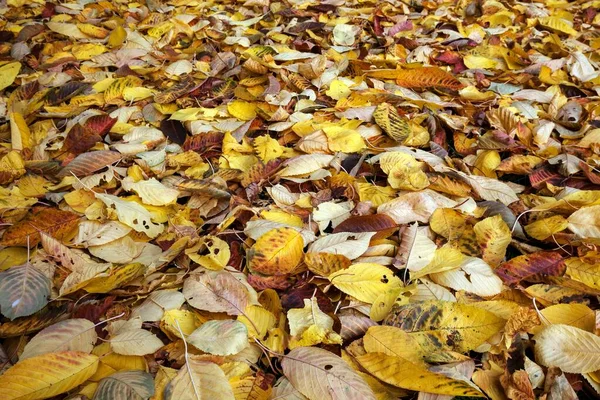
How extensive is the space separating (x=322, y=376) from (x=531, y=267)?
0.52 meters

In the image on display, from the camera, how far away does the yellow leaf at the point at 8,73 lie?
162 cm

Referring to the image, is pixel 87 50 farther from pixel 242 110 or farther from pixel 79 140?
pixel 242 110

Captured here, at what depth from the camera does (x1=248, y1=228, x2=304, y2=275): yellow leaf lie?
0.96 m

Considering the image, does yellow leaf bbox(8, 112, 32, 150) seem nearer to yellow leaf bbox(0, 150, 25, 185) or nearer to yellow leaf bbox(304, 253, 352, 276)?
yellow leaf bbox(0, 150, 25, 185)

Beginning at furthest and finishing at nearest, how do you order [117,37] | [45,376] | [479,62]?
[117,37] < [479,62] < [45,376]

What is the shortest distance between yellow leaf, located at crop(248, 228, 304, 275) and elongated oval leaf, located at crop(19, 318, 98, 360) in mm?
324

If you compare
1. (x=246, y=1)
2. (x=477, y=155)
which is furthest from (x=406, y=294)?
(x=246, y=1)

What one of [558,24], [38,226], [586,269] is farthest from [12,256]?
[558,24]

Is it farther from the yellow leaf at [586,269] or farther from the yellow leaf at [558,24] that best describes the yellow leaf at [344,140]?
the yellow leaf at [558,24]

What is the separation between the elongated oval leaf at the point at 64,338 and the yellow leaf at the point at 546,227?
95cm

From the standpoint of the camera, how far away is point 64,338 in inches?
32.5

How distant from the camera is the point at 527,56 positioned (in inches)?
69.7

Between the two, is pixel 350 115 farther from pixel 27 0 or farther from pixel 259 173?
pixel 27 0

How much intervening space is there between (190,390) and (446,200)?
0.72 m
